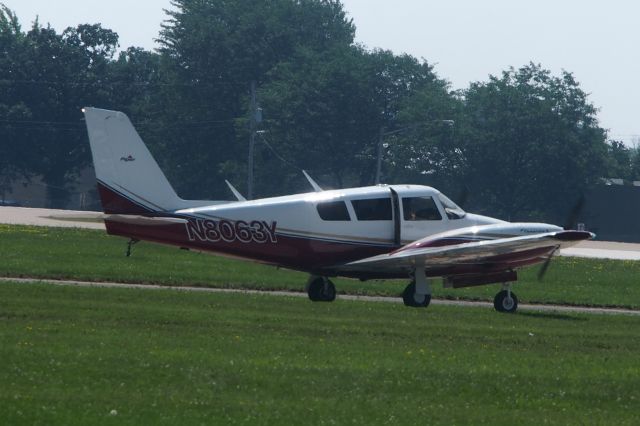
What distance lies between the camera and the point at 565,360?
20.3 metres

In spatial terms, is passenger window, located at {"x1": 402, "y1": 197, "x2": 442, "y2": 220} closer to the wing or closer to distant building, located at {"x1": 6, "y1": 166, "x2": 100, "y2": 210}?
the wing

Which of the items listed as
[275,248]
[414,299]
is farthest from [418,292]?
[275,248]

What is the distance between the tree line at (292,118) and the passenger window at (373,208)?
74.0 m

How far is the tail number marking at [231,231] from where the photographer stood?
28.6 m

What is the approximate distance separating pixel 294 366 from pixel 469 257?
460 inches

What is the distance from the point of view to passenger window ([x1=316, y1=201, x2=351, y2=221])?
1161 inches

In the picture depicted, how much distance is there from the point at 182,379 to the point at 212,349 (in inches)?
105

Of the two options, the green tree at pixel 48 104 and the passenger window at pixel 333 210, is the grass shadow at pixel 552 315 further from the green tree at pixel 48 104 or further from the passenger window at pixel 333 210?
the green tree at pixel 48 104

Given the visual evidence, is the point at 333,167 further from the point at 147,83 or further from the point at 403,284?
the point at 403,284

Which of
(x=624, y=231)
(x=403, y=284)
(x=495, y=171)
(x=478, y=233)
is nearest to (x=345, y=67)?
(x=495, y=171)

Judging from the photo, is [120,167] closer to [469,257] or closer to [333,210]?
[333,210]

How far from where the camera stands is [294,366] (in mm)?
18016

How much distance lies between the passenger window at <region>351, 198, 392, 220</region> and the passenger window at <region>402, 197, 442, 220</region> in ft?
1.31

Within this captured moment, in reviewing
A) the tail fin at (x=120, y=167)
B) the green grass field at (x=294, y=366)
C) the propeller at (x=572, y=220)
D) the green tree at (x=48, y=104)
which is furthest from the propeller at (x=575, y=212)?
the green tree at (x=48, y=104)
